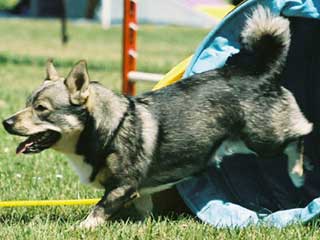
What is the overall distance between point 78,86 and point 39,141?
1.24 ft

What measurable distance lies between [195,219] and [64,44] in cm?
1618

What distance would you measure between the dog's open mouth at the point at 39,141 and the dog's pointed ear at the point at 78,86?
0.22 m

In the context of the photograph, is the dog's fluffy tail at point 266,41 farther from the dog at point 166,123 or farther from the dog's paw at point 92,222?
the dog's paw at point 92,222

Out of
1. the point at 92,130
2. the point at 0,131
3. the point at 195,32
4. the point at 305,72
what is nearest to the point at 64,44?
the point at 195,32

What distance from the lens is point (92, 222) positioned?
190 inches

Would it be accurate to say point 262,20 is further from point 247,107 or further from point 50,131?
point 50,131

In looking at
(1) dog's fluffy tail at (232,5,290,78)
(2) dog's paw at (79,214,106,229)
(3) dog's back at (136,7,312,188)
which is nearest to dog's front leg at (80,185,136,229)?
(2) dog's paw at (79,214,106,229)

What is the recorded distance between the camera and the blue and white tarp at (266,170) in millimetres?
5176

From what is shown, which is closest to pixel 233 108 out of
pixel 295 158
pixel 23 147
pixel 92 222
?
pixel 295 158

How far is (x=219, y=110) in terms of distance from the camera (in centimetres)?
515

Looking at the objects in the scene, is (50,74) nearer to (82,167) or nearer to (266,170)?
(82,167)

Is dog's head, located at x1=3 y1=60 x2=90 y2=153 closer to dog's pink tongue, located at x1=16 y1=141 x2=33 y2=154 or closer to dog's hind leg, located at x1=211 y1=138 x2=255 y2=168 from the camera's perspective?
dog's pink tongue, located at x1=16 y1=141 x2=33 y2=154

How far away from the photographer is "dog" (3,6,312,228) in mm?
4773

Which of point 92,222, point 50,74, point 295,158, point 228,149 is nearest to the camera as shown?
point 92,222
